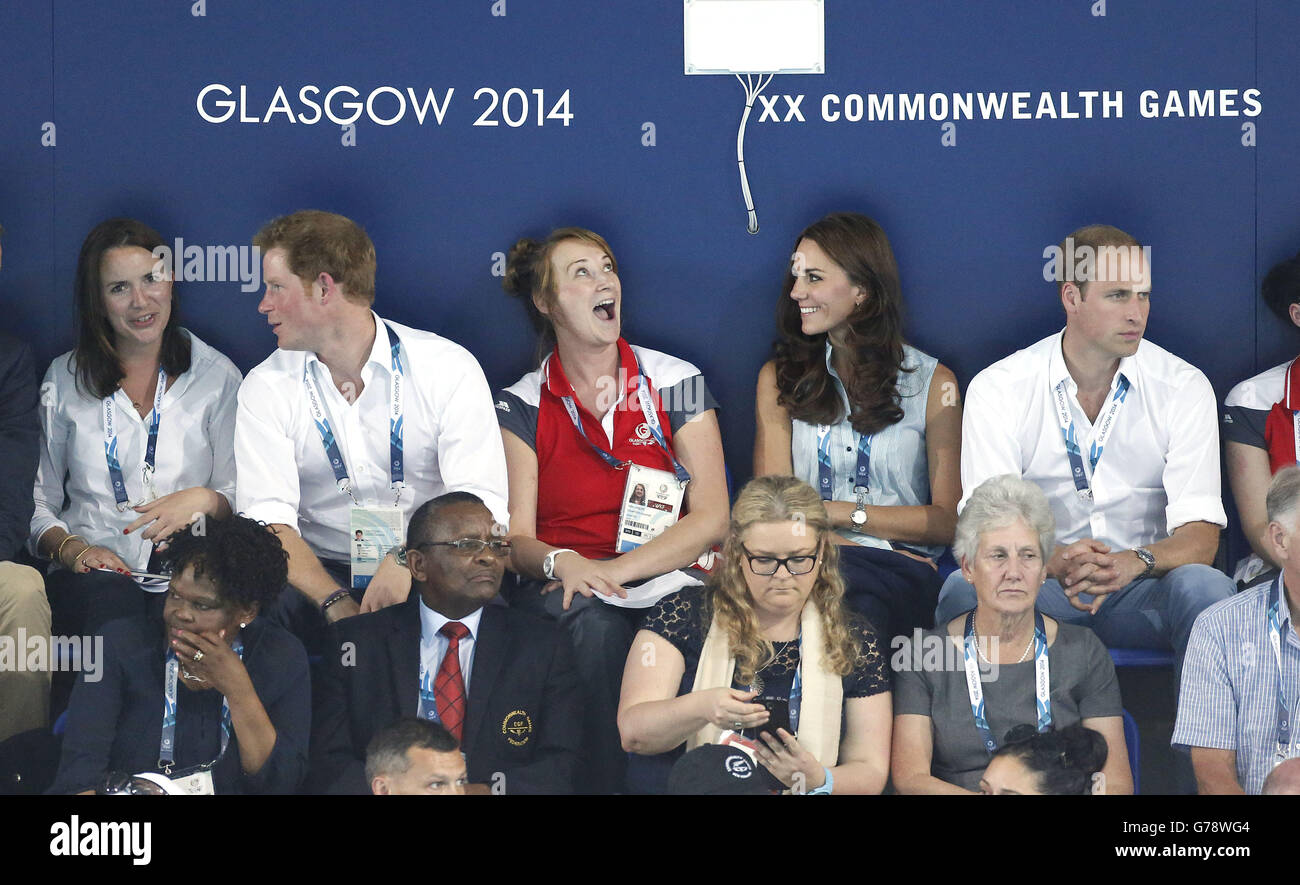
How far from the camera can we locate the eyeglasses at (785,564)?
11.8 feet

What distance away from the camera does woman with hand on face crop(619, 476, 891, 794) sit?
3.48 metres

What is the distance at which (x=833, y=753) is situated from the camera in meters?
3.54

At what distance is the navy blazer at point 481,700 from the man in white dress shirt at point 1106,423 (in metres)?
1.35

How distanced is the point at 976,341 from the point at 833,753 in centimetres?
168

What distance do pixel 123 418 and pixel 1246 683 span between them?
328 cm

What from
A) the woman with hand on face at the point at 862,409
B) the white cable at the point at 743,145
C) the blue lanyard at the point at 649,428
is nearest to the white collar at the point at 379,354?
the blue lanyard at the point at 649,428

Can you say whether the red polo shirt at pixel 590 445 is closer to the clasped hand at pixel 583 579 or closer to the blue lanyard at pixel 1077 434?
the clasped hand at pixel 583 579

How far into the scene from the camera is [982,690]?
3570 mm

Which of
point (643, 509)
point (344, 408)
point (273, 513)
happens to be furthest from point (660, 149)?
point (273, 513)

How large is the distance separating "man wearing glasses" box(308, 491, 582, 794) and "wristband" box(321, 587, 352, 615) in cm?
18

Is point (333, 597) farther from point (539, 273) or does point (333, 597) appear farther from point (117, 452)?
point (539, 273)

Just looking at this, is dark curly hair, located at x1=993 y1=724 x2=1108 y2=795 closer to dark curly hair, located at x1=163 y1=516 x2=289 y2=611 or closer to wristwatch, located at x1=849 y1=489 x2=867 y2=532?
wristwatch, located at x1=849 y1=489 x2=867 y2=532
